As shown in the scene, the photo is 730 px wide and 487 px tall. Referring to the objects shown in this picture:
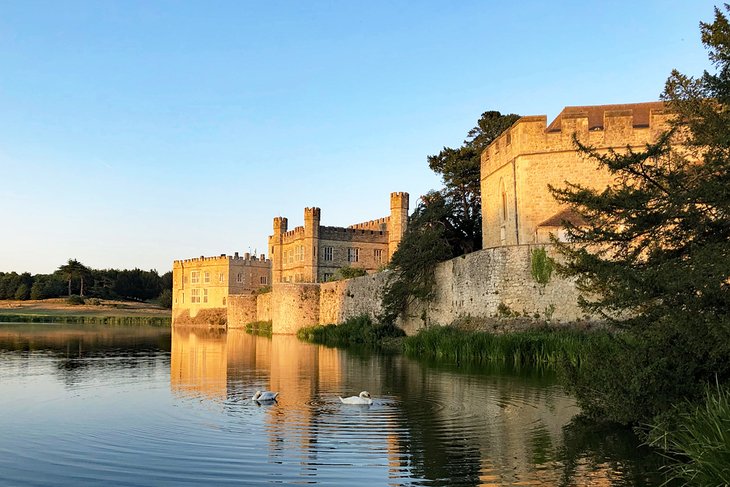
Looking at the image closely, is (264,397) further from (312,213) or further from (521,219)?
(312,213)

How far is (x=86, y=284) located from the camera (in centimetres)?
→ 9944

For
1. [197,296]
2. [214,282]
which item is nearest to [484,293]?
[214,282]

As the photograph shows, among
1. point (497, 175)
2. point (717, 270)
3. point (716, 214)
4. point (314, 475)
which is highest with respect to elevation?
point (497, 175)

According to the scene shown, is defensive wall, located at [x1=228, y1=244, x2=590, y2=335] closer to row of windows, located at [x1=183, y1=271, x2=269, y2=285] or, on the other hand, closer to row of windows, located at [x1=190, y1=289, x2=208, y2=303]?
row of windows, located at [x1=183, y1=271, x2=269, y2=285]

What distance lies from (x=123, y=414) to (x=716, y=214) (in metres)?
9.42

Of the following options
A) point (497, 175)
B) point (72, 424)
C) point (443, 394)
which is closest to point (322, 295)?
point (497, 175)

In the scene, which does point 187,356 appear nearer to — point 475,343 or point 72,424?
point 475,343

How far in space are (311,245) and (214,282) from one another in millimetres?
17761

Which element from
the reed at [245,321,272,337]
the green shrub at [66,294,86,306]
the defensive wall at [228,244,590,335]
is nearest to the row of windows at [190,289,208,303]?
the reed at [245,321,272,337]

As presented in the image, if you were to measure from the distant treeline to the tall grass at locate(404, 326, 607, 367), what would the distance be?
247 feet

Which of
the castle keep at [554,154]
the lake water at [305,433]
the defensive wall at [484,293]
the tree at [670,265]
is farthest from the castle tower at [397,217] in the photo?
the tree at [670,265]

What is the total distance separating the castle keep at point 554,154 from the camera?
87.6 feet

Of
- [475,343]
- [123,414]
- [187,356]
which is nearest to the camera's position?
[123,414]

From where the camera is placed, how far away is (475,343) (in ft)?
74.0
